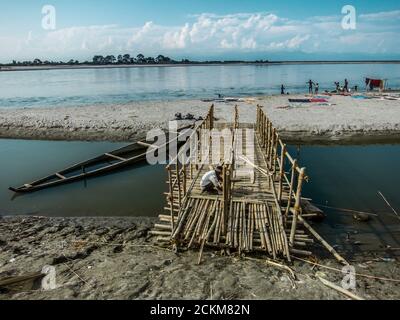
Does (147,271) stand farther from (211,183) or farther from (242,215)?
(211,183)

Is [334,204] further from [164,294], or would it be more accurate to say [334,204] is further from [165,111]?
[165,111]

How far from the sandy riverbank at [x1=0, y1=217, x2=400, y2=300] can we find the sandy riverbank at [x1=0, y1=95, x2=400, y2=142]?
47.4 ft

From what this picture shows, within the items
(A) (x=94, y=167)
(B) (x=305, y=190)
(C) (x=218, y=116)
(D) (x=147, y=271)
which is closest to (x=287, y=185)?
(B) (x=305, y=190)

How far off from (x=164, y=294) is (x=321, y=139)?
61.2 ft

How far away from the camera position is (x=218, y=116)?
89.8 ft

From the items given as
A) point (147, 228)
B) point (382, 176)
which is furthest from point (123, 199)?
point (382, 176)

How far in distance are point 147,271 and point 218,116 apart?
70.4 ft

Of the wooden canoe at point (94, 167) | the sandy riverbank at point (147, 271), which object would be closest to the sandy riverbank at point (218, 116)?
the wooden canoe at point (94, 167)

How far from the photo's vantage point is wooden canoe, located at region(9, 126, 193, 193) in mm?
14039

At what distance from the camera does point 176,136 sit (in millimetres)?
20828

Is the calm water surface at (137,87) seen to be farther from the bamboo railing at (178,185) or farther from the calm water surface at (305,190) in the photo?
the bamboo railing at (178,185)

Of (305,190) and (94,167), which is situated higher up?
(94,167)

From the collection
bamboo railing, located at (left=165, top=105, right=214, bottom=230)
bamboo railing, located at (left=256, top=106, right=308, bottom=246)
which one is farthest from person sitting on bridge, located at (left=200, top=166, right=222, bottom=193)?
bamboo railing, located at (left=256, top=106, right=308, bottom=246)

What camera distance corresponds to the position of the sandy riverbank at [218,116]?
73.7 ft
